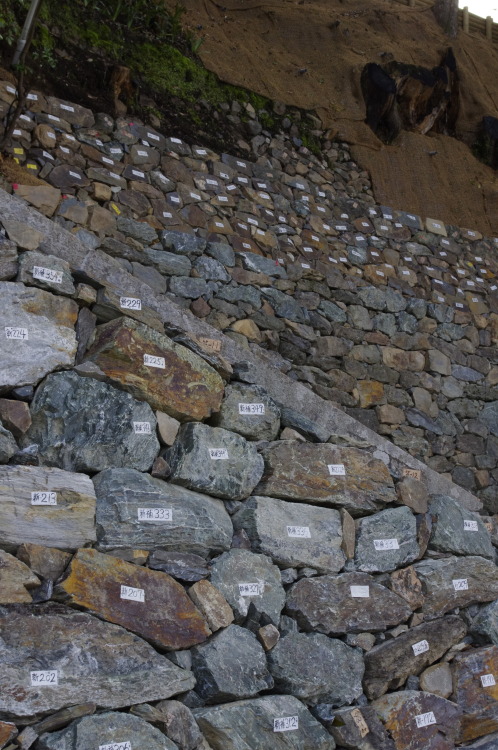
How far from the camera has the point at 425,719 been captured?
11.8ft

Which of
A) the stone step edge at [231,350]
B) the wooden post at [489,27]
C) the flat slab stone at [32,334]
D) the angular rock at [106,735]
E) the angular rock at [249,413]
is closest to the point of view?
the angular rock at [106,735]

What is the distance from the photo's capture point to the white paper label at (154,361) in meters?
3.62

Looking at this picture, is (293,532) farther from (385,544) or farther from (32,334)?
(32,334)

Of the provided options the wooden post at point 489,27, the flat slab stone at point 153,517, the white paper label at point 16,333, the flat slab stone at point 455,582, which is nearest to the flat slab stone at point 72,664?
the flat slab stone at point 153,517

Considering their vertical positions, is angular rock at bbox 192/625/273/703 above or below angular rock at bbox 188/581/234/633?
below

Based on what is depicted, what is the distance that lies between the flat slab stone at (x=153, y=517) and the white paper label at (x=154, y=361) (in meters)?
0.55

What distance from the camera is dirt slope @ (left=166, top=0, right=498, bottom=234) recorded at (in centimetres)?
867

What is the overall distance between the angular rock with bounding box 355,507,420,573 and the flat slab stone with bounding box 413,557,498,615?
0.39ft

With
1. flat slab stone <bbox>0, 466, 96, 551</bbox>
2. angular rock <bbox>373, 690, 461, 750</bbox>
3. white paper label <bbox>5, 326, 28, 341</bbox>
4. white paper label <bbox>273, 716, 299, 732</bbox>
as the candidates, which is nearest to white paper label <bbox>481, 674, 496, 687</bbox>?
angular rock <bbox>373, 690, 461, 750</bbox>

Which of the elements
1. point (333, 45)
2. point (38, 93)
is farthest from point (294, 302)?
point (333, 45)

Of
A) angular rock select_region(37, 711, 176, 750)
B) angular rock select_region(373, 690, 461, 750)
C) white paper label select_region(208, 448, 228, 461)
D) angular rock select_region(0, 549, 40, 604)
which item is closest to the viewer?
angular rock select_region(37, 711, 176, 750)

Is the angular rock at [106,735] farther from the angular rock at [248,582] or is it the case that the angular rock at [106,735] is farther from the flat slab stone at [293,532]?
the flat slab stone at [293,532]

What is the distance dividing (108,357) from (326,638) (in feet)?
5.50

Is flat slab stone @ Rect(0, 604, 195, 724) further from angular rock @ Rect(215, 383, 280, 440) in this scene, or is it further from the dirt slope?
the dirt slope
